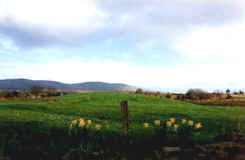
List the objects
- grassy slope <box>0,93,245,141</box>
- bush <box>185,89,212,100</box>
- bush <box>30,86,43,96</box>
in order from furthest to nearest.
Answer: bush <box>30,86,43,96</box> < bush <box>185,89,212,100</box> < grassy slope <box>0,93,245,141</box>

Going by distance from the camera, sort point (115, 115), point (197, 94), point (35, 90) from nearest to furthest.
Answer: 1. point (115, 115)
2. point (197, 94)
3. point (35, 90)

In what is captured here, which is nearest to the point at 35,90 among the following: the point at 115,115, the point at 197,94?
the point at 197,94

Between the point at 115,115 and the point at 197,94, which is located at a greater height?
the point at 197,94

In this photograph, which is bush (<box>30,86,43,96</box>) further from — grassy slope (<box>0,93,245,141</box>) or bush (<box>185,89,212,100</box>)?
grassy slope (<box>0,93,245,141</box>)

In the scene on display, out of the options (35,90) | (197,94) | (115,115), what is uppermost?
(35,90)

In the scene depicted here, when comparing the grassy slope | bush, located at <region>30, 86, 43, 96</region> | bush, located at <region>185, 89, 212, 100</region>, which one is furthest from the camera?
bush, located at <region>30, 86, 43, 96</region>

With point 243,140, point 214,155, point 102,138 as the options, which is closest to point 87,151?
point 102,138

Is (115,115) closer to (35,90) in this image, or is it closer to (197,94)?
(197,94)

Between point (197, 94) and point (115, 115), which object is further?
point (197, 94)

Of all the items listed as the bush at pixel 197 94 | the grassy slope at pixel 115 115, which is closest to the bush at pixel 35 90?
the bush at pixel 197 94

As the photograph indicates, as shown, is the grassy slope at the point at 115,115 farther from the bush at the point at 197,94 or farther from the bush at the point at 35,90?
the bush at the point at 35,90

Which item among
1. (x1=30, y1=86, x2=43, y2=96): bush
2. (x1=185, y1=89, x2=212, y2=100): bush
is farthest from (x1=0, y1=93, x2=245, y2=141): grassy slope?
(x1=30, y1=86, x2=43, y2=96): bush

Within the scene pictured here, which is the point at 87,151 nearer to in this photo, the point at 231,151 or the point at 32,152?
the point at 32,152

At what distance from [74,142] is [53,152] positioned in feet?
2.49
